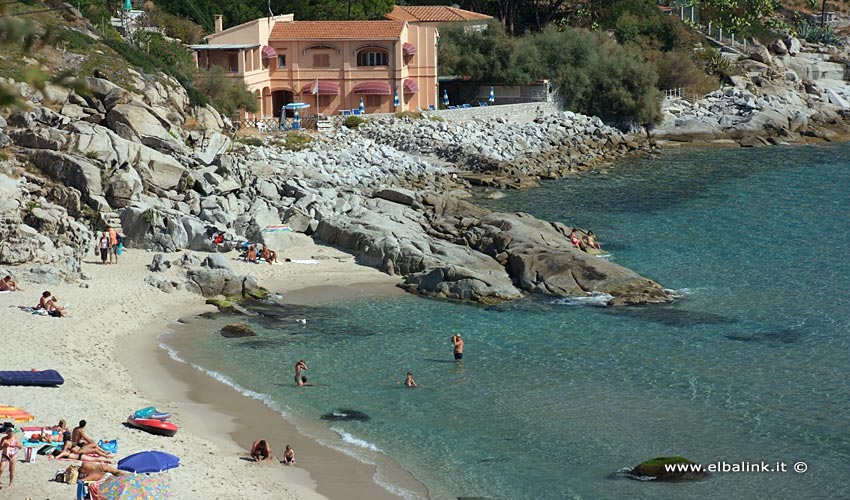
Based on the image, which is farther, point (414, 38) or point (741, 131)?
point (741, 131)

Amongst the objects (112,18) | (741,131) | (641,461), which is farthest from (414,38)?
(641,461)

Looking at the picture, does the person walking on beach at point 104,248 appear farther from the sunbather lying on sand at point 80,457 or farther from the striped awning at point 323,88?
the striped awning at point 323,88

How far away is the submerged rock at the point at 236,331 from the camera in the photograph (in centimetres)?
3212

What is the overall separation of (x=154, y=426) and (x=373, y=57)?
4638 cm

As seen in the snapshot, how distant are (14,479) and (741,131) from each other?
63.9 m

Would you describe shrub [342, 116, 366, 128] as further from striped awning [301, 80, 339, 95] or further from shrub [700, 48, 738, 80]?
shrub [700, 48, 738, 80]

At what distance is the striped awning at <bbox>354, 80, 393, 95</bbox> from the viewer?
6675cm

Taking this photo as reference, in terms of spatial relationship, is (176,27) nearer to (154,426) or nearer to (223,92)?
(223,92)

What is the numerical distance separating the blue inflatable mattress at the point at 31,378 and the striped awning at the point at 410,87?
1742 inches

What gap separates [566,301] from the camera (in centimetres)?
3628

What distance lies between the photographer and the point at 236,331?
3222 cm

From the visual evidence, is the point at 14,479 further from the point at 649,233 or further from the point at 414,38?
the point at 414,38

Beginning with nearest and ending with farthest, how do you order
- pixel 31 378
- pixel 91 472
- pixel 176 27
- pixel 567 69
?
pixel 91 472 → pixel 31 378 → pixel 176 27 → pixel 567 69

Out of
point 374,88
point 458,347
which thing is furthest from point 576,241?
point 374,88
